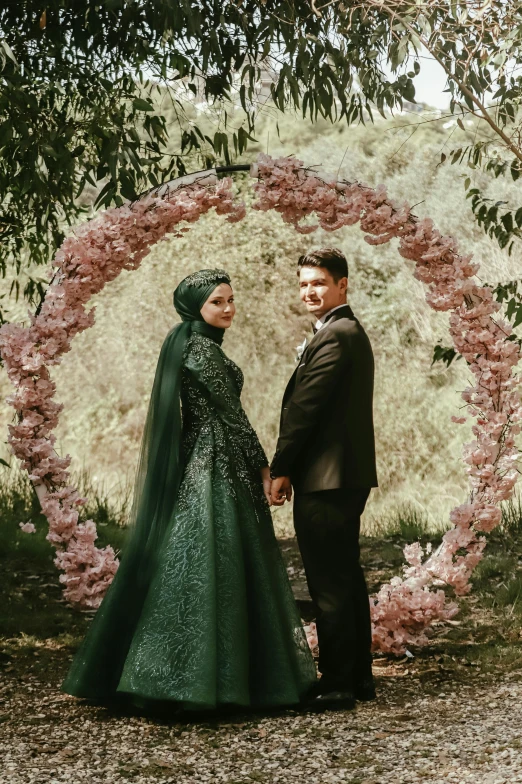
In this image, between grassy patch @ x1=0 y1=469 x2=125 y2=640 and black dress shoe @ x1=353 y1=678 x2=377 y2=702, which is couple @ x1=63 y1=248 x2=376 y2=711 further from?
grassy patch @ x1=0 y1=469 x2=125 y2=640

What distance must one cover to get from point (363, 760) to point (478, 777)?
0.46 metres

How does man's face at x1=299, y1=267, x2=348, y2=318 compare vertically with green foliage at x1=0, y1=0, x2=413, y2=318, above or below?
below

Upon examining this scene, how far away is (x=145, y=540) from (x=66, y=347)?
130cm

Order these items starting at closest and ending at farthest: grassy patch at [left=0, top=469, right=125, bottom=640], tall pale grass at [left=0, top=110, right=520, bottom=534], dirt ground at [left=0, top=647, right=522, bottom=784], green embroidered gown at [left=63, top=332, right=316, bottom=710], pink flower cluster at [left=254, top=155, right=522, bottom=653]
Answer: dirt ground at [left=0, top=647, right=522, bottom=784] → green embroidered gown at [left=63, top=332, right=316, bottom=710] → pink flower cluster at [left=254, top=155, right=522, bottom=653] → grassy patch at [left=0, top=469, right=125, bottom=640] → tall pale grass at [left=0, top=110, right=520, bottom=534]

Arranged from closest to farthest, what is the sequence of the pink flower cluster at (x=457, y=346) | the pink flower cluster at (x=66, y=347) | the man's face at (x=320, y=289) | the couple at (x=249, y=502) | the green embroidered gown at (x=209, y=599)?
the green embroidered gown at (x=209, y=599) < the couple at (x=249, y=502) < the man's face at (x=320, y=289) < the pink flower cluster at (x=66, y=347) < the pink flower cluster at (x=457, y=346)

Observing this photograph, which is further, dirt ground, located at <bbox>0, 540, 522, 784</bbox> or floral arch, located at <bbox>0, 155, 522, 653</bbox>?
floral arch, located at <bbox>0, 155, 522, 653</bbox>

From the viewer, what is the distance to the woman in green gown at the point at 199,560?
4020mm

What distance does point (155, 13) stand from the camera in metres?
5.45

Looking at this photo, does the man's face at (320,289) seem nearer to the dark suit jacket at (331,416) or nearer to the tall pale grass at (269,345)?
the dark suit jacket at (331,416)

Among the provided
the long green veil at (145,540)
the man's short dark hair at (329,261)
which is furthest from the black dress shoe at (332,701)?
the man's short dark hair at (329,261)

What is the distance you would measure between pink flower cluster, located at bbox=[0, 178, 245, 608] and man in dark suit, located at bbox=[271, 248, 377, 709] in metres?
1.08

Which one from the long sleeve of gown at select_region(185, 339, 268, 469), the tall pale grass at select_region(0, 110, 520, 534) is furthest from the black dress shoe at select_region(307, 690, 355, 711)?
the tall pale grass at select_region(0, 110, 520, 534)

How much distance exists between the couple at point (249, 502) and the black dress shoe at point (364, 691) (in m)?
0.19

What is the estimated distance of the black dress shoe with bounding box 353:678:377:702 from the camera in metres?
4.43
